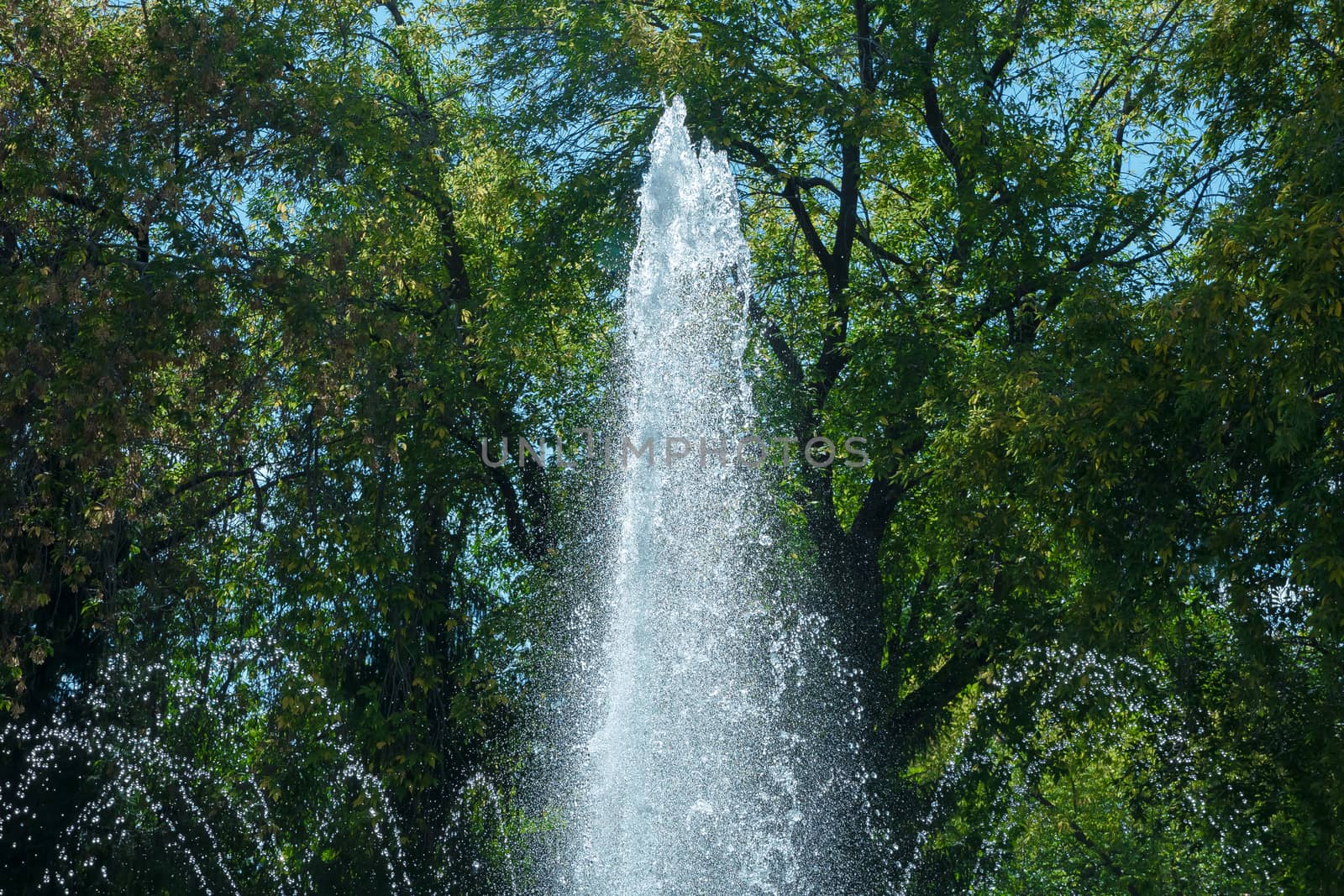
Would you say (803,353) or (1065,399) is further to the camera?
(803,353)

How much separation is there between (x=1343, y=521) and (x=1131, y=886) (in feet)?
21.2

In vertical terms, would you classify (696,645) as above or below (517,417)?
below

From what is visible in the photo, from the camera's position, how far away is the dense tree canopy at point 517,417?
11.6 meters

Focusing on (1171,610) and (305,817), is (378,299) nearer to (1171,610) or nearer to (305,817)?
(305,817)

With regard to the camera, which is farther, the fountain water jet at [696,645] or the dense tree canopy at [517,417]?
the dense tree canopy at [517,417]

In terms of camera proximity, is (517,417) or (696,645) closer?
(696,645)

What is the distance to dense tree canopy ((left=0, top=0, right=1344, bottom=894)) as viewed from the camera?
11.6 meters

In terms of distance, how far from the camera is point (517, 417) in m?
14.7

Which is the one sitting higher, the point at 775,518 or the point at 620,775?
the point at 775,518

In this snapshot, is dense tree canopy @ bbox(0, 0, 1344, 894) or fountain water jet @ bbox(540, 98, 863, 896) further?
dense tree canopy @ bbox(0, 0, 1344, 894)

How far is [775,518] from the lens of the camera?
41.9 feet

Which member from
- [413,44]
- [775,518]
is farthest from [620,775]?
[413,44]

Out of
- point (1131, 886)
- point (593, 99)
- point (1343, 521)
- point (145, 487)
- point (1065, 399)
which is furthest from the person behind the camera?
point (593, 99)

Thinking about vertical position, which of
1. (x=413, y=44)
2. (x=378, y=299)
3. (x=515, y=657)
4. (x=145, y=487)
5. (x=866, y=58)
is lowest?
(x=515, y=657)
